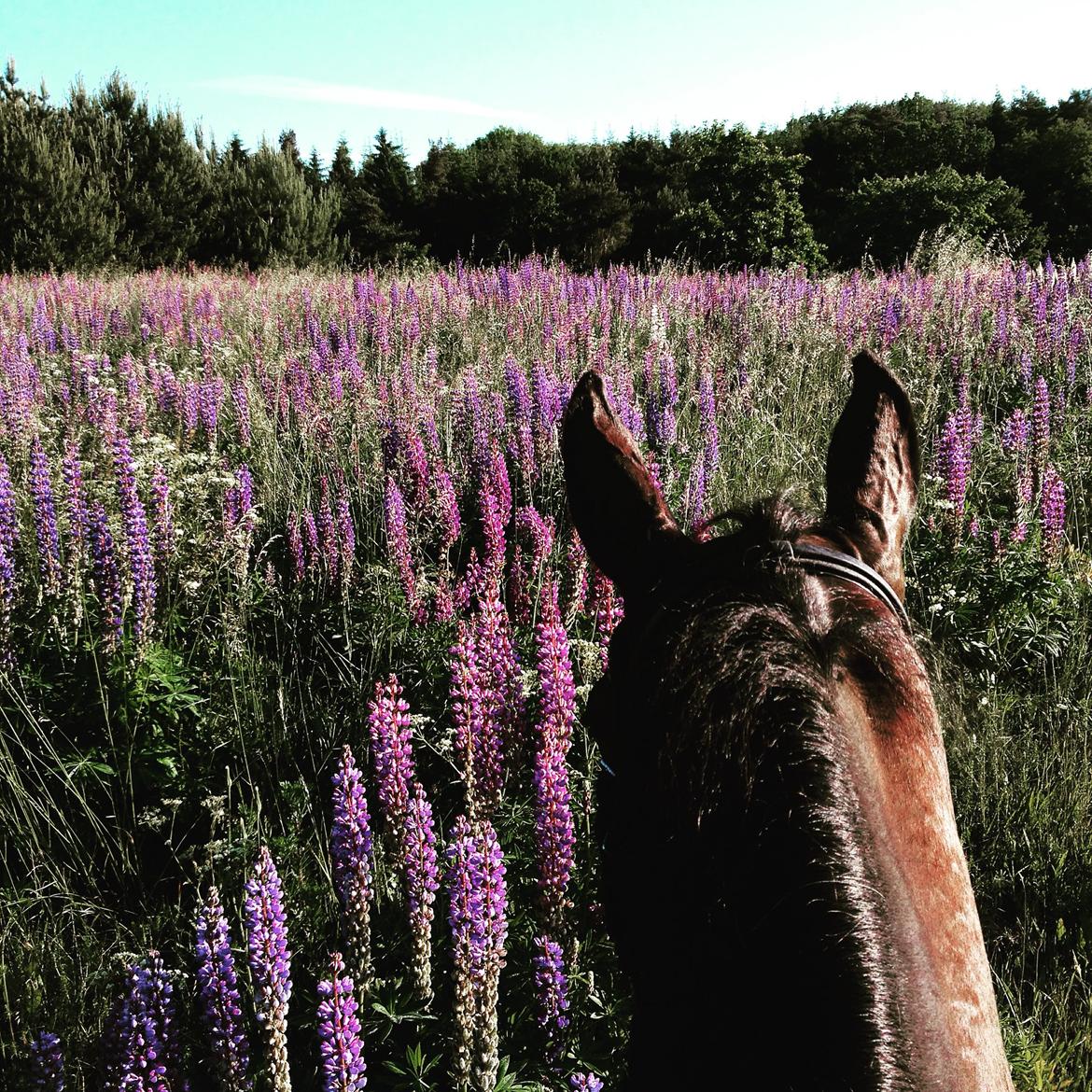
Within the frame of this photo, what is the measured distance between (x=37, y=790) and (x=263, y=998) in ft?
6.70

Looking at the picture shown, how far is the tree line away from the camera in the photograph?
2375 cm

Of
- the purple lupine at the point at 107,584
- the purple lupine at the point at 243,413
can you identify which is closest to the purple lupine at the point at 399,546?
the purple lupine at the point at 107,584

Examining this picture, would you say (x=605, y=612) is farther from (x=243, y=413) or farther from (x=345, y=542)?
(x=243, y=413)

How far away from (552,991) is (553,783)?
1.47 ft

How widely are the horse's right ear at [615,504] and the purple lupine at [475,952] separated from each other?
805 millimetres

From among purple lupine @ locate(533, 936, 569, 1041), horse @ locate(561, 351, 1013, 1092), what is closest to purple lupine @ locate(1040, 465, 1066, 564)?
purple lupine @ locate(533, 936, 569, 1041)

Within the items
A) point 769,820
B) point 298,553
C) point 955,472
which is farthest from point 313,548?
point 769,820

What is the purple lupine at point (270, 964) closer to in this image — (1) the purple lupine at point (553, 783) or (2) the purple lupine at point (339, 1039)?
(2) the purple lupine at point (339, 1039)

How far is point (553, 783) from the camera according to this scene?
2.15m

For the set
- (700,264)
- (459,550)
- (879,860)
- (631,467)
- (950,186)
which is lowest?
(459,550)

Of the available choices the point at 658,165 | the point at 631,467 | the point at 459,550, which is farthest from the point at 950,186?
the point at 631,467

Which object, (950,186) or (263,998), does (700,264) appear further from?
(263,998)

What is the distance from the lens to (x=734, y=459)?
6.07 meters

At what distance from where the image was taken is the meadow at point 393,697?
6.73 feet
